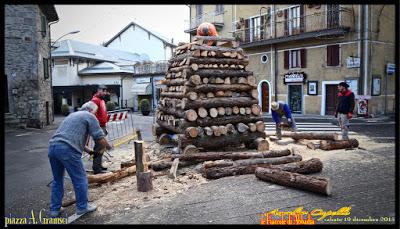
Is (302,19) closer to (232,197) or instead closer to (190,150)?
(190,150)

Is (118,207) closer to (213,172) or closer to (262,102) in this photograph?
(213,172)

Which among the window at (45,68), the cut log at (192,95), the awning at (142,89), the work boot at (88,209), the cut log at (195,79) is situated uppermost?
the window at (45,68)

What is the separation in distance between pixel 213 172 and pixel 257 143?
2.73 m

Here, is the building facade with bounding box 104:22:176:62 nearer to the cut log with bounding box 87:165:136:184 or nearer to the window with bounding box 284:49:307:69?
the window with bounding box 284:49:307:69

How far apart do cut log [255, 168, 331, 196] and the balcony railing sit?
101 ft

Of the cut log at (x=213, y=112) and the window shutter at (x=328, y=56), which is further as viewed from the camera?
the window shutter at (x=328, y=56)

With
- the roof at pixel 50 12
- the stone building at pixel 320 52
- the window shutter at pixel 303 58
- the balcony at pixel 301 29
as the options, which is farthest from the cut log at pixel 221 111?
the window shutter at pixel 303 58

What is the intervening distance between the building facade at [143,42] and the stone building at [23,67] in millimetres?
27311

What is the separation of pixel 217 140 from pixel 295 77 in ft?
56.5

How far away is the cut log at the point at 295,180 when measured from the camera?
5.32 meters

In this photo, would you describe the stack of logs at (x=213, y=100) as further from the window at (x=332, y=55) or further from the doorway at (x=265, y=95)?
the doorway at (x=265, y=95)

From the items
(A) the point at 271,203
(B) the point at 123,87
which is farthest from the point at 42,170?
(B) the point at 123,87

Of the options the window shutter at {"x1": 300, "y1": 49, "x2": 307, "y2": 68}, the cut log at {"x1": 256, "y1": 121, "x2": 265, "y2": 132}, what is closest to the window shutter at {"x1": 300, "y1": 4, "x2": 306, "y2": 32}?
the window shutter at {"x1": 300, "y1": 49, "x2": 307, "y2": 68}

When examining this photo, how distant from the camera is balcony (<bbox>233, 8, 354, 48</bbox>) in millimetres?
21266
